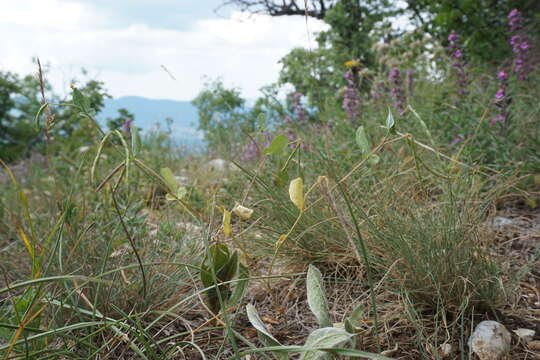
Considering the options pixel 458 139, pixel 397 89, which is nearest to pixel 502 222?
pixel 458 139

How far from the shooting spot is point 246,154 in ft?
11.5

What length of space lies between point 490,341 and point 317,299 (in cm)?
51

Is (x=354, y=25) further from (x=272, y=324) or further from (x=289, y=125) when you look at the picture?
(x=272, y=324)

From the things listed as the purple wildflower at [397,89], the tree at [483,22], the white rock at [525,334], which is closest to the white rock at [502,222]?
the white rock at [525,334]

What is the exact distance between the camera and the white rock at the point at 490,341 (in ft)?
3.85

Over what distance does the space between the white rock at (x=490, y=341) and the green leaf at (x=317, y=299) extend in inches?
16.4

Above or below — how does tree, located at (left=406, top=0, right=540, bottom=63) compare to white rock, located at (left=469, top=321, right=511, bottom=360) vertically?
above

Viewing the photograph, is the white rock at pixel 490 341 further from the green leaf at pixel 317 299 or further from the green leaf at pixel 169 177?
the green leaf at pixel 169 177

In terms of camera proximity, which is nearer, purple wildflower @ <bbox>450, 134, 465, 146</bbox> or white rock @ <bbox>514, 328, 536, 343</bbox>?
white rock @ <bbox>514, 328, 536, 343</bbox>

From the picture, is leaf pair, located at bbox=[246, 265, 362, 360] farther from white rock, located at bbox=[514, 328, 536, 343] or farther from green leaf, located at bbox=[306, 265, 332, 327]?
white rock, located at bbox=[514, 328, 536, 343]

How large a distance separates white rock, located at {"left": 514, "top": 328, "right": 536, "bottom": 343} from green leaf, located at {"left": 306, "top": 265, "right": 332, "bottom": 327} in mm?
616

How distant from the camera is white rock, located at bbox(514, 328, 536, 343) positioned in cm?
126

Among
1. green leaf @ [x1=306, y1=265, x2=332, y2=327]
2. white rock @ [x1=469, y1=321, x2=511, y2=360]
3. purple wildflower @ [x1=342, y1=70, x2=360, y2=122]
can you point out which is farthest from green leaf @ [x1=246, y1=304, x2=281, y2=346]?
purple wildflower @ [x1=342, y1=70, x2=360, y2=122]

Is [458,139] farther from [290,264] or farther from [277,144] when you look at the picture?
[277,144]
